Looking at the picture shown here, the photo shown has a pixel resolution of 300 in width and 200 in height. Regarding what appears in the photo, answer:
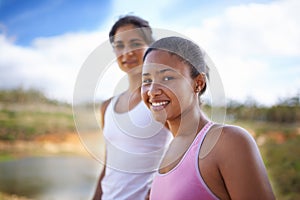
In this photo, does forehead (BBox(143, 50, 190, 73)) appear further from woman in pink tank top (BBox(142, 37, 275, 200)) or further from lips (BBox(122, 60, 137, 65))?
lips (BBox(122, 60, 137, 65))

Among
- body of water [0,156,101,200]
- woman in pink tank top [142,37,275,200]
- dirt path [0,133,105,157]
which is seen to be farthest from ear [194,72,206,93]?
dirt path [0,133,105,157]

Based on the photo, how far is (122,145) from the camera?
1032mm

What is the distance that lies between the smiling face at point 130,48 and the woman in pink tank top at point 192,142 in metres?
0.26

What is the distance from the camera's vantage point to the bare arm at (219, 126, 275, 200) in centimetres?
58

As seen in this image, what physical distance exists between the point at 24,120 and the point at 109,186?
4793 mm

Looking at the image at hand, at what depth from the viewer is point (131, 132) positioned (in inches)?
38.6

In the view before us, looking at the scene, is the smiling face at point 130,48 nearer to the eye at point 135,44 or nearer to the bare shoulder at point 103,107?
the eye at point 135,44

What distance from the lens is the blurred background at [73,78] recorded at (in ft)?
9.50

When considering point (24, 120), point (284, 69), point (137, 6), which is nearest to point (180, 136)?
point (284, 69)

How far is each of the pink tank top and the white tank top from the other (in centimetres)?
23

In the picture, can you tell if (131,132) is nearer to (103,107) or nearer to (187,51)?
(103,107)

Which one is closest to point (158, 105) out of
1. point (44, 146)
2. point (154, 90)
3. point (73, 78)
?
point (154, 90)

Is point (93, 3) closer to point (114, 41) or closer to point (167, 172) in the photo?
point (114, 41)

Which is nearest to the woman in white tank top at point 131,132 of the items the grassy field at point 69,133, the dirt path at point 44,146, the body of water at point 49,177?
the grassy field at point 69,133
